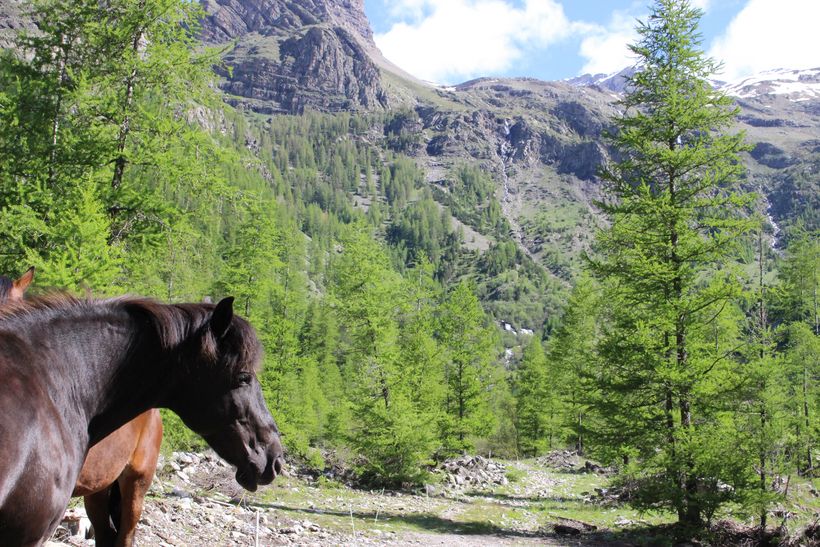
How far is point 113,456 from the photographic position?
4070mm

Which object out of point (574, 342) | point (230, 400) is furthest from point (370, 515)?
point (574, 342)

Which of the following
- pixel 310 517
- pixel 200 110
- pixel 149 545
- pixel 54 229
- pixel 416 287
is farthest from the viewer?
pixel 416 287

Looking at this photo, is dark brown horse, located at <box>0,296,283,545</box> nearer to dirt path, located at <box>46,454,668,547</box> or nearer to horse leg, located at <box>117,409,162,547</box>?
horse leg, located at <box>117,409,162,547</box>

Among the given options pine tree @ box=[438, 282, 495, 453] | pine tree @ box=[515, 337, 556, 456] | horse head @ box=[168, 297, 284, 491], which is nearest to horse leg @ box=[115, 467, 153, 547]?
horse head @ box=[168, 297, 284, 491]

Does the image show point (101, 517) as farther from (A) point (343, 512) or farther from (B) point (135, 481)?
(A) point (343, 512)

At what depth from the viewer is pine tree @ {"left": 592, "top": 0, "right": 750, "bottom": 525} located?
12.4 metres

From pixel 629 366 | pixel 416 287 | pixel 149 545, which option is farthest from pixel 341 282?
pixel 149 545

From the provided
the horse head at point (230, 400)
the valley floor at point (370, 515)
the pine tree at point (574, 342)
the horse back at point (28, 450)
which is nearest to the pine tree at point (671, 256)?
the valley floor at point (370, 515)

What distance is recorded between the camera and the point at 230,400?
2.93 m

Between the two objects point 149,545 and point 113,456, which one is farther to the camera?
point 149,545

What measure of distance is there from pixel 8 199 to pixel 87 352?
8510 millimetres

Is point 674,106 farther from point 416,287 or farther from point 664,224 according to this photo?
point 416,287

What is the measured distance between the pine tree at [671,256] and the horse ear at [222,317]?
1138cm

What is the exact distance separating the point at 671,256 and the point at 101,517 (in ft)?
41.0
